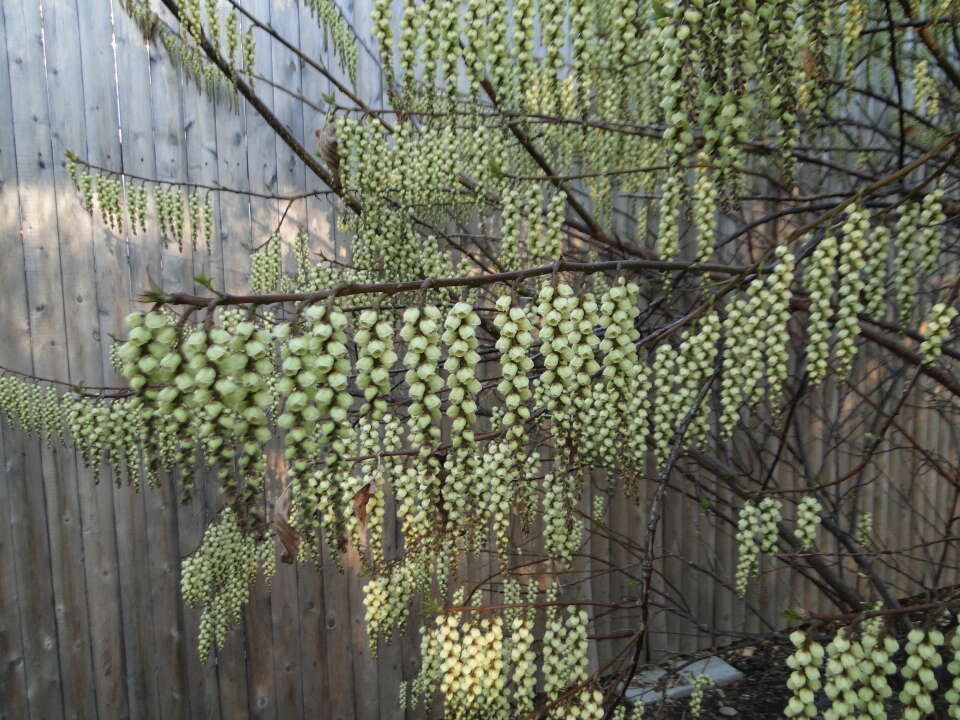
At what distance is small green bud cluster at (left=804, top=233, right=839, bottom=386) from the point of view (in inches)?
56.2

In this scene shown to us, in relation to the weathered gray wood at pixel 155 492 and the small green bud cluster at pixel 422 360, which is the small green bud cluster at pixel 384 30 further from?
the weathered gray wood at pixel 155 492

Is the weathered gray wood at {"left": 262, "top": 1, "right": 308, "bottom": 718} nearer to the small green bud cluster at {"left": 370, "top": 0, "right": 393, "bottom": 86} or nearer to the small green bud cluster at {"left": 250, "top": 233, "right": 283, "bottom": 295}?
the small green bud cluster at {"left": 250, "top": 233, "right": 283, "bottom": 295}

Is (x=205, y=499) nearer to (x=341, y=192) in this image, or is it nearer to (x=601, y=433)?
(x=341, y=192)

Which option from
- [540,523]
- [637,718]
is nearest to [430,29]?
[637,718]

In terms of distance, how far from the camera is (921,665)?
3.88 ft

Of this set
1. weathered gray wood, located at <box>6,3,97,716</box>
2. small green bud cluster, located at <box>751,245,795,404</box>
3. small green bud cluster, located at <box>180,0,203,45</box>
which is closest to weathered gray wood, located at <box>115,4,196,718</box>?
weathered gray wood, located at <box>6,3,97,716</box>

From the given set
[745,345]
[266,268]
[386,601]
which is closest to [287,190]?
[266,268]

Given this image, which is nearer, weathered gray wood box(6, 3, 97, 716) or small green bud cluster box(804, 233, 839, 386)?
small green bud cluster box(804, 233, 839, 386)

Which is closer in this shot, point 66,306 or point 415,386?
point 415,386

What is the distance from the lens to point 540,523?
3.45 m

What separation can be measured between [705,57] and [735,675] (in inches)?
138

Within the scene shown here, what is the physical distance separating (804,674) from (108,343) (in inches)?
118

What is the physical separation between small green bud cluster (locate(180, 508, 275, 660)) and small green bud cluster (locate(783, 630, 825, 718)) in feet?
5.97

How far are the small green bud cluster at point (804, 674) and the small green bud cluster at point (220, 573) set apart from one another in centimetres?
182
